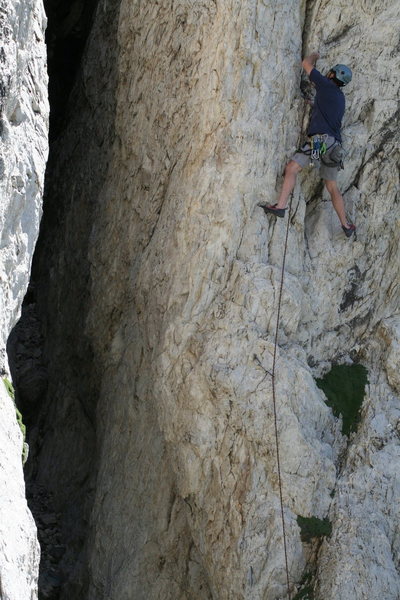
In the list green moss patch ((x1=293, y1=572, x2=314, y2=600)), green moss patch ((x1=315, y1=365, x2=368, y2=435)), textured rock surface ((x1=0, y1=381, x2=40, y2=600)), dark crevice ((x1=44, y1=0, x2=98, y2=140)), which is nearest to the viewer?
textured rock surface ((x1=0, y1=381, x2=40, y2=600))

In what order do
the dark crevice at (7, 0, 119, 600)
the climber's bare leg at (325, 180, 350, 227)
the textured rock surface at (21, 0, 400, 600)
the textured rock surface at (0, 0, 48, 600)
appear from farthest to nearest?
the dark crevice at (7, 0, 119, 600)
the climber's bare leg at (325, 180, 350, 227)
the textured rock surface at (21, 0, 400, 600)
the textured rock surface at (0, 0, 48, 600)

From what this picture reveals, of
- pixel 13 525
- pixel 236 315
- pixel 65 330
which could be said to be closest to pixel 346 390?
pixel 236 315

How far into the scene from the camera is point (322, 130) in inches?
539

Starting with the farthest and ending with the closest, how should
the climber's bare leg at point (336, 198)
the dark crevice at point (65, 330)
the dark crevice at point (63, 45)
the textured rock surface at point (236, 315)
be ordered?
the dark crevice at point (63, 45) → the dark crevice at point (65, 330) → the climber's bare leg at point (336, 198) → the textured rock surface at point (236, 315)

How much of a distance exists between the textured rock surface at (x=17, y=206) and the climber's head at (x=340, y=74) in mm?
3769

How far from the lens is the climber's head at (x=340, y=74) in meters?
13.7

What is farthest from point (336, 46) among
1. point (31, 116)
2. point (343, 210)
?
point (31, 116)

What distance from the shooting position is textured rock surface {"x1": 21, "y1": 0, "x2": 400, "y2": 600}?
1304 centimetres

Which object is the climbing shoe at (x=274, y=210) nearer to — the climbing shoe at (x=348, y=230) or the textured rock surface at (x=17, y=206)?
the climbing shoe at (x=348, y=230)

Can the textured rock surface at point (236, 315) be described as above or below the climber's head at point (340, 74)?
below

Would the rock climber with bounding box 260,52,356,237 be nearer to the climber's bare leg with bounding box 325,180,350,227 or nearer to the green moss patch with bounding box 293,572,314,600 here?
the climber's bare leg with bounding box 325,180,350,227

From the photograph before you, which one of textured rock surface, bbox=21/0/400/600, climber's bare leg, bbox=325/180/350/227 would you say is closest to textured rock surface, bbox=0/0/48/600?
textured rock surface, bbox=21/0/400/600

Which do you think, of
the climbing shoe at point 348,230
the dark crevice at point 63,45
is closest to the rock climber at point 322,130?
the climbing shoe at point 348,230

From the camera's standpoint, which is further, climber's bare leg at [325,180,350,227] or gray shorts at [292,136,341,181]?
climber's bare leg at [325,180,350,227]
